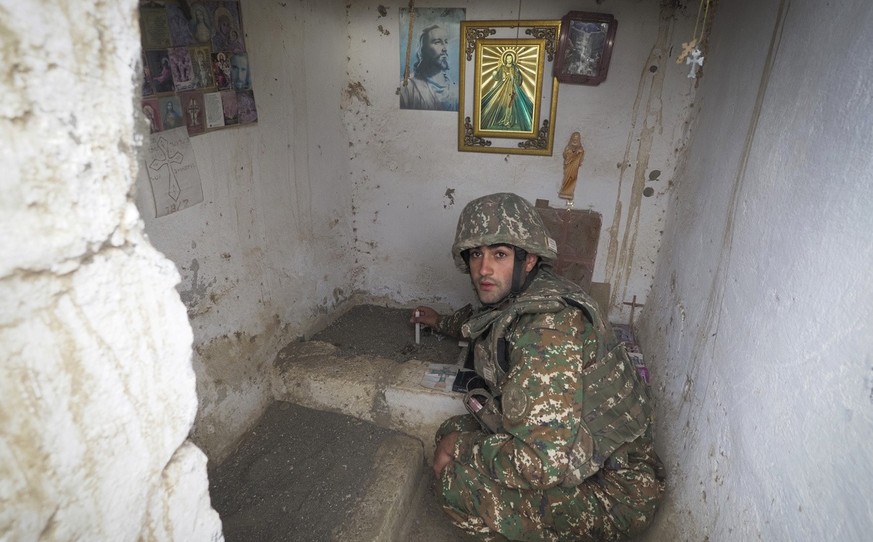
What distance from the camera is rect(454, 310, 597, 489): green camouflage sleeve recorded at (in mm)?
1820

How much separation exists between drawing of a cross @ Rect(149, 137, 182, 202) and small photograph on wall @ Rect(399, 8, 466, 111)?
1716mm

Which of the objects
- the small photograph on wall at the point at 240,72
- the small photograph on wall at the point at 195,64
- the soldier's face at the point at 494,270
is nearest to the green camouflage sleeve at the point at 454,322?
the soldier's face at the point at 494,270

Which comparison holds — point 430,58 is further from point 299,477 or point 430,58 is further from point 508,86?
point 299,477

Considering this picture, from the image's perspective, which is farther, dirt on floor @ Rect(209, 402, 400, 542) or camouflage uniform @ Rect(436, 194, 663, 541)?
dirt on floor @ Rect(209, 402, 400, 542)

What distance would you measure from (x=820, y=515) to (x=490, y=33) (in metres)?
2.78

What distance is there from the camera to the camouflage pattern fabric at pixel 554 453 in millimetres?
1836

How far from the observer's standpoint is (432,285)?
3617mm

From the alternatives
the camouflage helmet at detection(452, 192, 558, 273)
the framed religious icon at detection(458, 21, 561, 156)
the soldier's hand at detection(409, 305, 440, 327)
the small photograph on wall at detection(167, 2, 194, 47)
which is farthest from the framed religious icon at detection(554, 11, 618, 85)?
the small photograph on wall at detection(167, 2, 194, 47)

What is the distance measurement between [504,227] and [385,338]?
4.68 feet

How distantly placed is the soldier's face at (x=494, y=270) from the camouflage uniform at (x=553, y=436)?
0.09 metres

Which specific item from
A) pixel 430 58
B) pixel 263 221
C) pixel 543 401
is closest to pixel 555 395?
pixel 543 401

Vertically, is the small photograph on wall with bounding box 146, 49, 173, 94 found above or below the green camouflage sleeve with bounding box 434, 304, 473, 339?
above

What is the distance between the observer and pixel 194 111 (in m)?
1.94

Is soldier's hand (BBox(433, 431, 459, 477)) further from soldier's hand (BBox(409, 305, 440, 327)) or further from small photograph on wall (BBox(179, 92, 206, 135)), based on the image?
small photograph on wall (BBox(179, 92, 206, 135))
